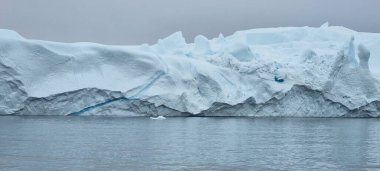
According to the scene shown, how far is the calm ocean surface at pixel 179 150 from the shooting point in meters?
9.43

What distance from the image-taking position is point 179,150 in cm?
1173

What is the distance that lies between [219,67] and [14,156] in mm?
18066

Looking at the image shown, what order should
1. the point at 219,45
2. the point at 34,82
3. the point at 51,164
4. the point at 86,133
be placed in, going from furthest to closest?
the point at 219,45 → the point at 34,82 → the point at 86,133 → the point at 51,164

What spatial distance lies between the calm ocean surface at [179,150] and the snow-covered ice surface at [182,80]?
6575mm

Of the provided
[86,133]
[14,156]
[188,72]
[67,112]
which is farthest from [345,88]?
[14,156]

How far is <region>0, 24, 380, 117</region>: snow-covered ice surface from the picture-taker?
76.2 feet

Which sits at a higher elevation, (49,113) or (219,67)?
(219,67)

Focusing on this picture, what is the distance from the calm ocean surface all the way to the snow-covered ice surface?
21.6ft

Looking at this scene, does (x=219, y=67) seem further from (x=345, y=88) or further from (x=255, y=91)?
(x=345, y=88)

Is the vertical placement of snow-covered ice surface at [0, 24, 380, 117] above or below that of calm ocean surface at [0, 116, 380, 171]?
above

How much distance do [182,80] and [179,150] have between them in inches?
556

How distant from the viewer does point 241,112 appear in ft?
89.6

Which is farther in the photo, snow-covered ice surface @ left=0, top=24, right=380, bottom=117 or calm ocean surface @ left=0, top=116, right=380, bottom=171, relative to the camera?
snow-covered ice surface @ left=0, top=24, right=380, bottom=117

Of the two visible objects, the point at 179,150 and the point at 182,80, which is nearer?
the point at 179,150
